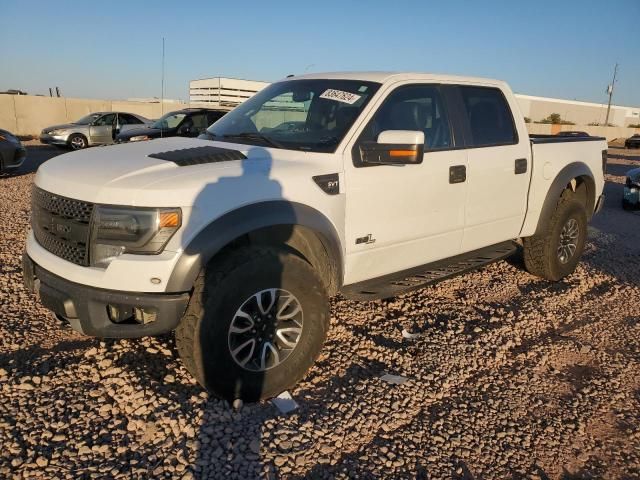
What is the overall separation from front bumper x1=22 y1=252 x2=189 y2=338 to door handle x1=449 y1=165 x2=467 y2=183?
7.51 feet

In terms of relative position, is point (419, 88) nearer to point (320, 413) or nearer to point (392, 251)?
point (392, 251)

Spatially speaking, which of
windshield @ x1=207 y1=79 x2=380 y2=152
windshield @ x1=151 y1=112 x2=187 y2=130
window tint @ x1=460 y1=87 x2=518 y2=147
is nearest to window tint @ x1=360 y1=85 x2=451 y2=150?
windshield @ x1=207 y1=79 x2=380 y2=152

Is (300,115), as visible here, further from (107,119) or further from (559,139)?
(107,119)

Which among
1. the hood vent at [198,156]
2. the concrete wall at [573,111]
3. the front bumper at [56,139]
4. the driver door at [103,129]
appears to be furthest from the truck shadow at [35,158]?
the concrete wall at [573,111]

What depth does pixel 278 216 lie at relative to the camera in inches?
118

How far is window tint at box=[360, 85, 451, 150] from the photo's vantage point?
3709mm

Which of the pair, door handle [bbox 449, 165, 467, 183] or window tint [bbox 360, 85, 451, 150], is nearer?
window tint [bbox 360, 85, 451, 150]

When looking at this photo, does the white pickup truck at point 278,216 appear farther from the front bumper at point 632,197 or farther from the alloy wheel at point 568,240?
the front bumper at point 632,197

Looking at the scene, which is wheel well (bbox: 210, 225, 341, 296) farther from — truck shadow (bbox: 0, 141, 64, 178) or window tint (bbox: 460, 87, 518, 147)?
truck shadow (bbox: 0, 141, 64, 178)

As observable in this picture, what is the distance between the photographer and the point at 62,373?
324 cm

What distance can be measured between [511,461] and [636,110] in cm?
10965

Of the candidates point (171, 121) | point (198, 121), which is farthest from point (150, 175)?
point (171, 121)

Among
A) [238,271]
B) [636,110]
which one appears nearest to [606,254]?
[238,271]

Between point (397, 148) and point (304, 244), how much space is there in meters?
0.85
